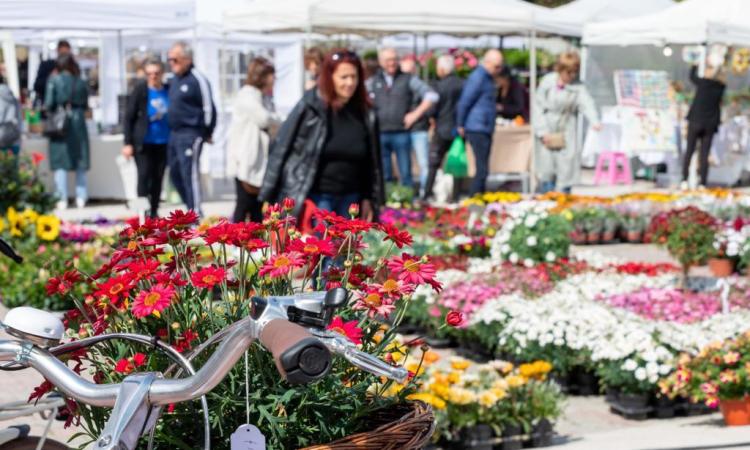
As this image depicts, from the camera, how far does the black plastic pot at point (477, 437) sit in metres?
5.95

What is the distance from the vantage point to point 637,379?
270 inches

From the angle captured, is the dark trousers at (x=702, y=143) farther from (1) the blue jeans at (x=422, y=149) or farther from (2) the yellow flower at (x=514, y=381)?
(2) the yellow flower at (x=514, y=381)

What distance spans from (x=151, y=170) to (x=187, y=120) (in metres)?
0.87

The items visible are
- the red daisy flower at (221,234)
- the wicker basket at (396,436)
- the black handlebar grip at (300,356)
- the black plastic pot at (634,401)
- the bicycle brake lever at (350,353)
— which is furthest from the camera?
the black plastic pot at (634,401)

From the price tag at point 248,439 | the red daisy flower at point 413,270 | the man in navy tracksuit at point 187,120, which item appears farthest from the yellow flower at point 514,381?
the man in navy tracksuit at point 187,120

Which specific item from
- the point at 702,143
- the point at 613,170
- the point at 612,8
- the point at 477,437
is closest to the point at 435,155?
the point at 702,143

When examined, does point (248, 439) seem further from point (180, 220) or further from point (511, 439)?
point (511, 439)

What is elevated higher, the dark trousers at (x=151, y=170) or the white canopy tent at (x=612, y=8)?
the white canopy tent at (x=612, y=8)

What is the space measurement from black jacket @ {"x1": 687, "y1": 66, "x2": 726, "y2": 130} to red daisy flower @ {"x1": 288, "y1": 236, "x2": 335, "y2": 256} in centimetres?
1614

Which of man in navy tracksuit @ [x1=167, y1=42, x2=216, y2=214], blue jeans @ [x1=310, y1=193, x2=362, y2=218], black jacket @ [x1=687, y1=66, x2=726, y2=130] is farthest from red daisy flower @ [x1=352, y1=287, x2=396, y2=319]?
black jacket @ [x1=687, y1=66, x2=726, y2=130]

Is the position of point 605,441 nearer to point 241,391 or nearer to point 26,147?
point 241,391

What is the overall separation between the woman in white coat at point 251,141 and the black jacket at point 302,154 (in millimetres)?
3701

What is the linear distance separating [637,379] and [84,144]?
1052cm

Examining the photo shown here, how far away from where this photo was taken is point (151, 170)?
13703 mm
